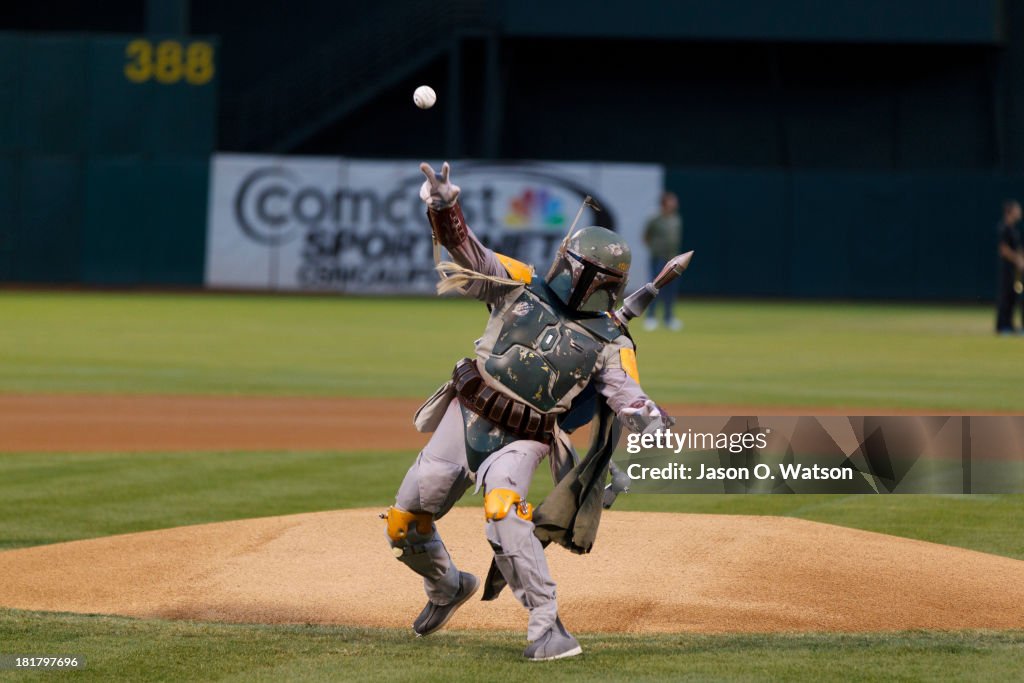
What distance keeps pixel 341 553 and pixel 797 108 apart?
30308mm

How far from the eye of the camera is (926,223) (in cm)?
3391

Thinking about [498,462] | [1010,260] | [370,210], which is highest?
[370,210]

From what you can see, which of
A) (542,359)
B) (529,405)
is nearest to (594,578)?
(529,405)

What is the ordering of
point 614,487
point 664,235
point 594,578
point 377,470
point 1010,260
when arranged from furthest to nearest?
1. point 664,235
2. point 1010,260
3. point 377,470
4. point 594,578
5. point 614,487

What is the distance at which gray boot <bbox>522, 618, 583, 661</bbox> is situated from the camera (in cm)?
607

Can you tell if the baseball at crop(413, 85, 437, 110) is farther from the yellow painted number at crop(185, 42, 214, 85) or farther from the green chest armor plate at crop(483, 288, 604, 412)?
the yellow painted number at crop(185, 42, 214, 85)

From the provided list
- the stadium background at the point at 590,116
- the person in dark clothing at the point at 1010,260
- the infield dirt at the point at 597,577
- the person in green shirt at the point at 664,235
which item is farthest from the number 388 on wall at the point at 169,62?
the infield dirt at the point at 597,577

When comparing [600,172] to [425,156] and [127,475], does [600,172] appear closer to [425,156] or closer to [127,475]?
[425,156]

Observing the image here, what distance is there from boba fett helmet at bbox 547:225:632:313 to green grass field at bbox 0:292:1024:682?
1.44 meters

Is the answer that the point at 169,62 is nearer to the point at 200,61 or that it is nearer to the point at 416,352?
the point at 200,61

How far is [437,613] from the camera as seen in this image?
667cm

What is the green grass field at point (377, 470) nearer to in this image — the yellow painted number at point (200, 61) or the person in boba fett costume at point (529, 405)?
the person in boba fett costume at point (529, 405)

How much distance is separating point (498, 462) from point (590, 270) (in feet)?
2.85

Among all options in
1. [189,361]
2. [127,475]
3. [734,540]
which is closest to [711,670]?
[734,540]
